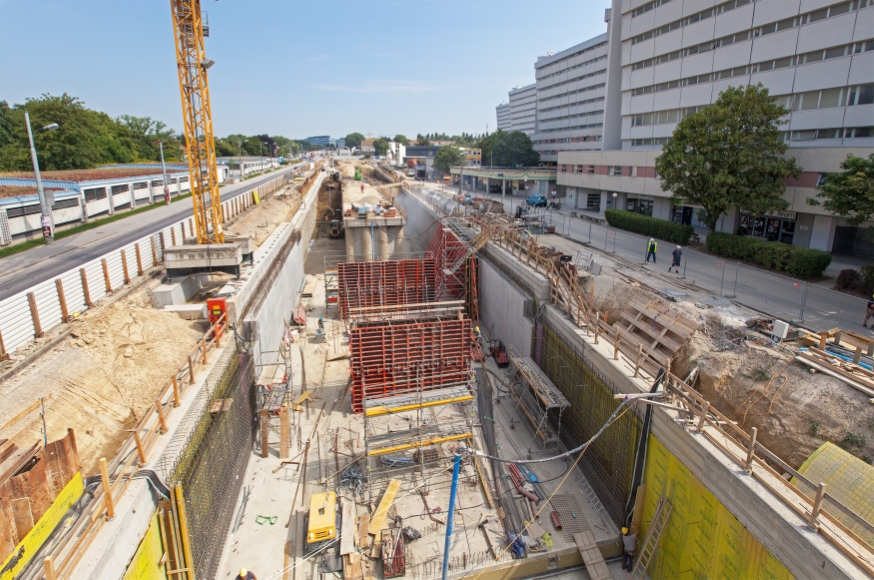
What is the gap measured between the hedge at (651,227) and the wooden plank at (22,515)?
3047 centimetres

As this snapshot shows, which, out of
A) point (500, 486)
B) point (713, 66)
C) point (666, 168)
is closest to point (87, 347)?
point (500, 486)

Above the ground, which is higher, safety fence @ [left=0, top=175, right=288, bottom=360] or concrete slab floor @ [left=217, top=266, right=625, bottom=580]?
safety fence @ [left=0, top=175, right=288, bottom=360]

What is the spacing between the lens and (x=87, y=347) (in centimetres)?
1227

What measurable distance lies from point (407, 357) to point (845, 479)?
1209cm

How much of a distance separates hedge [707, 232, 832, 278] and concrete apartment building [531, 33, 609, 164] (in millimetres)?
43073

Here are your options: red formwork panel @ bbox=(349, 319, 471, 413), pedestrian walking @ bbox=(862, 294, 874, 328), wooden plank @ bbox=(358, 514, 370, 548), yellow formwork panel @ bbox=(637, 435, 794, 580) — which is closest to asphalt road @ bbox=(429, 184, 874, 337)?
pedestrian walking @ bbox=(862, 294, 874, 328)

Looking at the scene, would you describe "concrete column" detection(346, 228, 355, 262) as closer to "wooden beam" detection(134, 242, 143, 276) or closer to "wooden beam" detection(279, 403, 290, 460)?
"wooden beam" detection(134, 242, 143, 276)

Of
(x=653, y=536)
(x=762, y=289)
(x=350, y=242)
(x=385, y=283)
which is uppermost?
(x=762, y=289)

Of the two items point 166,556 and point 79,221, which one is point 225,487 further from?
point 79,221

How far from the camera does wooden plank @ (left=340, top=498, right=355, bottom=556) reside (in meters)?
10.8

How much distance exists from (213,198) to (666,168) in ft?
81.0

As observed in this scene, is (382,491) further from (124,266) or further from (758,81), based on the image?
(758,81)

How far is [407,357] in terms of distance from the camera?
1698 cm

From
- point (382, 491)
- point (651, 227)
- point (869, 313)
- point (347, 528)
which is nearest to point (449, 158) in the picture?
point (651, 227)
